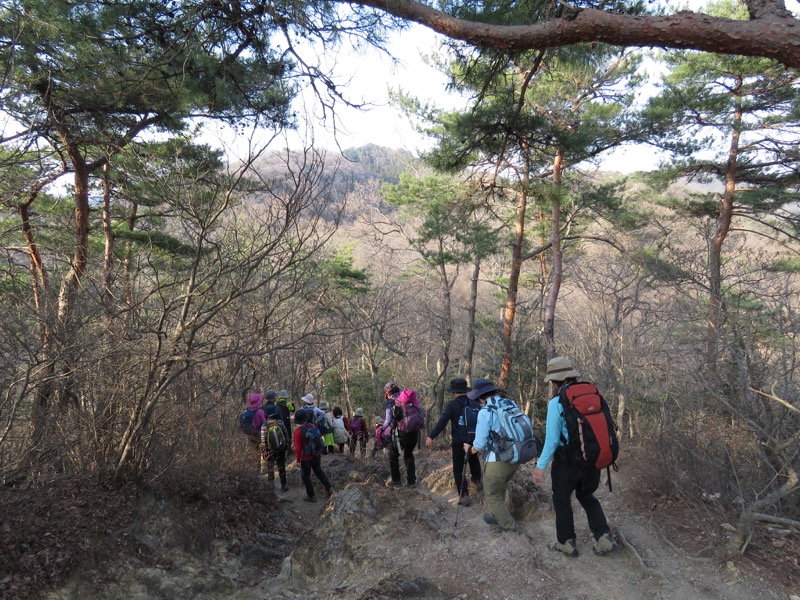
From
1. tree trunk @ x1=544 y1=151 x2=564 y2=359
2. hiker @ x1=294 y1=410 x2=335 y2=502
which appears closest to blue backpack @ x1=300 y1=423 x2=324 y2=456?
hiker @ x1=294 y1=410 x2=335 y2=502

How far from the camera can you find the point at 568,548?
13.2 feet

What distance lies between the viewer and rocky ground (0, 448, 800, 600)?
3.69 m

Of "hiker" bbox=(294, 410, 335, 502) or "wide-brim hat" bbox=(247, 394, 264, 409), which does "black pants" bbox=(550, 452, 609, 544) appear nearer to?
"hiker" bbox=(294, 410, 335, 502)

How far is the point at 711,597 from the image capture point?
11.4 feet

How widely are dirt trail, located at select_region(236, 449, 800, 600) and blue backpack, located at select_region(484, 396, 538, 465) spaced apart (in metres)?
0.75

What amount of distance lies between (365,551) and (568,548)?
1.87m

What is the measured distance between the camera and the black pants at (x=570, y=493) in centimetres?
392

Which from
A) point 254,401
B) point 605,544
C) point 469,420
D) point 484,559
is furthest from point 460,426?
point 254,401

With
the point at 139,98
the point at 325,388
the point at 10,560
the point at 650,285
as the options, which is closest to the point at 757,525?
the point at 10,560

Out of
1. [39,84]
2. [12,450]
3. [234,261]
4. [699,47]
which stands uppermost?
[39,84]

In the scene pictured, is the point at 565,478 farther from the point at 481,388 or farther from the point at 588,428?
the point at 481,388

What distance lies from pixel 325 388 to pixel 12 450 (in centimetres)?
1738

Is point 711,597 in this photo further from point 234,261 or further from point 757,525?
point 234,261

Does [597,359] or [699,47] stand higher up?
[699,47]
